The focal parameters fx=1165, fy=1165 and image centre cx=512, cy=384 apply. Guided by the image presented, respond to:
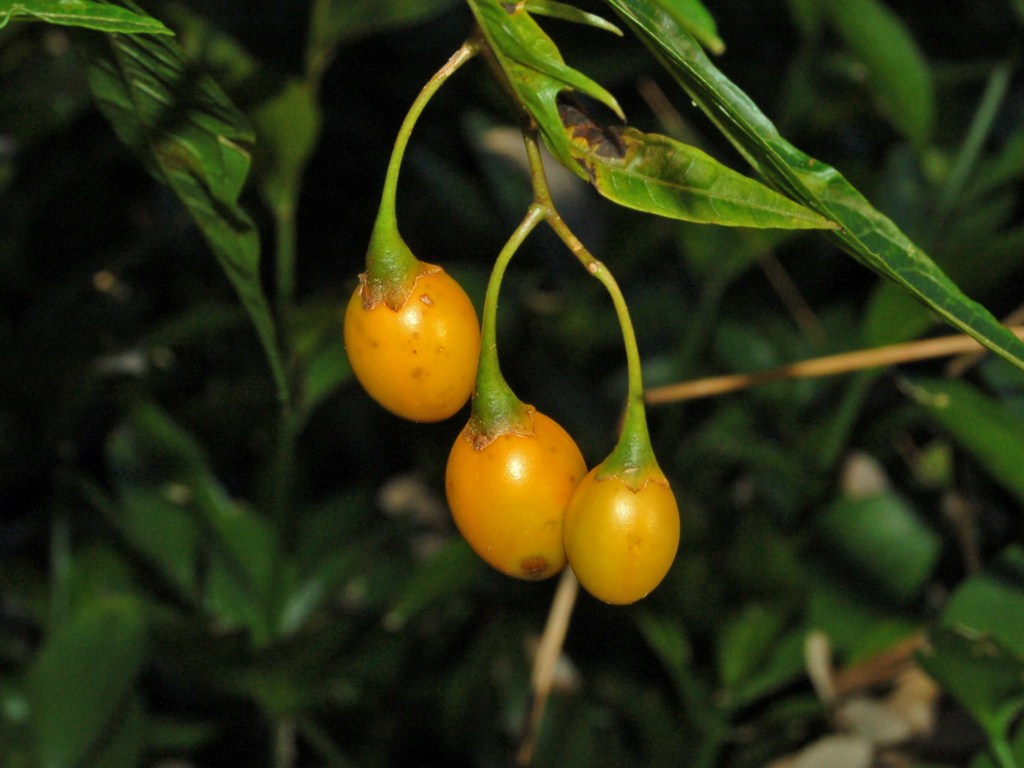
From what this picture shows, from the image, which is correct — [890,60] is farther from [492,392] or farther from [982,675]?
[492,392]

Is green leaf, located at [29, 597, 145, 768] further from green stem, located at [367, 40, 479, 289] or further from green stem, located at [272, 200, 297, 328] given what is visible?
green stem, located at [367, 40, 479, 289]

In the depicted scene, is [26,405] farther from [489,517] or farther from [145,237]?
[489,517]

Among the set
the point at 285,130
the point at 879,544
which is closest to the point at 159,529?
the point at 285,130

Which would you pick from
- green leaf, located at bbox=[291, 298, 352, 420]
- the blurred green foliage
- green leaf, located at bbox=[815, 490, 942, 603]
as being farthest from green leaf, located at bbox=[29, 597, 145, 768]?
green leaf, located at bbox=[815, 490, 942, 603]

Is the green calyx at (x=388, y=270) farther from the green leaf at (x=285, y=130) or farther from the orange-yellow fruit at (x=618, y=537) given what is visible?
the green leaf at (x=285, y=130)

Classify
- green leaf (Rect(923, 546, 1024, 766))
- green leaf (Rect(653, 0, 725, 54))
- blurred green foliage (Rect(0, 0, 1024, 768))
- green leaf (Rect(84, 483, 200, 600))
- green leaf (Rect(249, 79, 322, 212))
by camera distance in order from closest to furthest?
green leaf (Rect(653, 0, 725, 54)), green leaf (Rect(923, 546, 1024, 766)), green leaf (Rect(249, 79, 322, 212)), blurred green foliage (Rect(0, 0, 1024, 768)), green leaf (Rect(84, 483, 200, 600))

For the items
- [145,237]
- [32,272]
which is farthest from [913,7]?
[32,272]

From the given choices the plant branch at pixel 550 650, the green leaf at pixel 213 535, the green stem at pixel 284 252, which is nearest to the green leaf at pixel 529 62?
the plant branch at pixel 550 650
